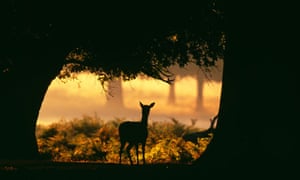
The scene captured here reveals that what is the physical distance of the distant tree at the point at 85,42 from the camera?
21.7 meters

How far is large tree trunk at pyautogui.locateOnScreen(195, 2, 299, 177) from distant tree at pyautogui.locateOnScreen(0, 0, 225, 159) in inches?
211

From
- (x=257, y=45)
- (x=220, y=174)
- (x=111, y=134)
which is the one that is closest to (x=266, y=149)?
(x=220, y=174)

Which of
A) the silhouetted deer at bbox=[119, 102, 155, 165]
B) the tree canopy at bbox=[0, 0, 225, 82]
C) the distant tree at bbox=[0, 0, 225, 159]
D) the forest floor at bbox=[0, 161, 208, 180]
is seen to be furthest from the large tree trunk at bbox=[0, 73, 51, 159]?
the forest floor at bbox=[0, 161, 208, 180]

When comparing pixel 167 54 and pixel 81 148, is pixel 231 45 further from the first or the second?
pixel 81 148

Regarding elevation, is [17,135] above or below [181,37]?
below

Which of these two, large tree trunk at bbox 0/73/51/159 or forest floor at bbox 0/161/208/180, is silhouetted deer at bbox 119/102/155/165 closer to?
forest floor at bbox 0/161/208/180

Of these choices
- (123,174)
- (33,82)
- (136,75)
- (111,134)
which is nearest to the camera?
(123,174)

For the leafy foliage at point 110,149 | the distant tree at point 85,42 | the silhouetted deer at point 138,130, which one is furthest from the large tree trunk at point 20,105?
the silhouetted deer at point 138,130

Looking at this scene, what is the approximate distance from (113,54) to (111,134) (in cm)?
1017

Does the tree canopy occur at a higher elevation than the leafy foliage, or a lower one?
higher

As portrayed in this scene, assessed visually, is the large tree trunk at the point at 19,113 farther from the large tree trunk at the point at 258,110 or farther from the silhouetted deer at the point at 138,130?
the large tree trunk at the point at 258,110

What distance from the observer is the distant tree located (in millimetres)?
21672

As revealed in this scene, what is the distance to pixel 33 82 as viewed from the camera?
87.2ft

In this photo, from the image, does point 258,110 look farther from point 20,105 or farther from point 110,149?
point 110,149
